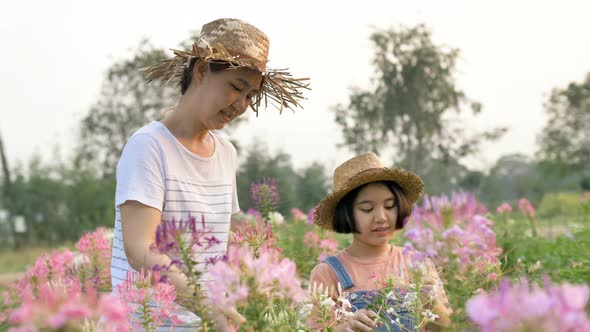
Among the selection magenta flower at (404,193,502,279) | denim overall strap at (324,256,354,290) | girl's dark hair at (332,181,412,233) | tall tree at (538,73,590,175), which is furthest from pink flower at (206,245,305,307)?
tall tree at (538,73,590,175)

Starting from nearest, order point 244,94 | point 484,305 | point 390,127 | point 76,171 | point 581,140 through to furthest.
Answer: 1. point 484,305
2. point 244,94
3. point 76,171
4. point 390,127
5. point 581,140

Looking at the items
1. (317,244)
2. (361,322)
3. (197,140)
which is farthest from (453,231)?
(317,244)

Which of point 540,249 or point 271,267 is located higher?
point 271,267

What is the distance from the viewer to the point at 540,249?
6.31 m

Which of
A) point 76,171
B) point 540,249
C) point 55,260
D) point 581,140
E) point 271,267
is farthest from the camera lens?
point 581,140

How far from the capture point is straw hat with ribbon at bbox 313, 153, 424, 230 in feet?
10.7

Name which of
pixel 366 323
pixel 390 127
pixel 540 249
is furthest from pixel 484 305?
pixel 390 127

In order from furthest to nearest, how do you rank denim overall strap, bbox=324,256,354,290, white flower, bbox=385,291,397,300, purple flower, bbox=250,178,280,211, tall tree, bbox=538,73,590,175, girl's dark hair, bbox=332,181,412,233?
tall tree, bbox=538,73,590,175
purple flower, bbox=250,178,280,211
girl's dark hair, bbox=332,181,412,233
denim overall strap, bbox=324,256,354,290
white flower, bbox=385,291,397,300

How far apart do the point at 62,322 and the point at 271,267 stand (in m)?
0.40

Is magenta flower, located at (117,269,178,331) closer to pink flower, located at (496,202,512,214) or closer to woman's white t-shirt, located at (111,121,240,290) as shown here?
woman's white t-shirt, located at (111,121,240,290)

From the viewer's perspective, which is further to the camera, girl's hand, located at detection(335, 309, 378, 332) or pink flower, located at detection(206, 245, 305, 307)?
girl's hand, located at detection(335, 309, 378, 332)

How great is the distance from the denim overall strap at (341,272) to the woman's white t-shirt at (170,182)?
568 mm

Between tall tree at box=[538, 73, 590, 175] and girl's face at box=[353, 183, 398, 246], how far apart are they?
38379 millimetres

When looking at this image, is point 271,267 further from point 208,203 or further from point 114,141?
point 114,141
